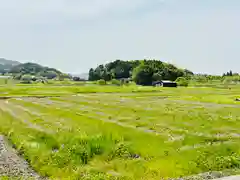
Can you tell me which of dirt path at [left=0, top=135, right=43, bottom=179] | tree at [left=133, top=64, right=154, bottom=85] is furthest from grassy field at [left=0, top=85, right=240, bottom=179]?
tree at [left=133, top=64, right=154, bottom=85]

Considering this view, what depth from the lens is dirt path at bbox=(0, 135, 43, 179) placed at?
19.2 metres

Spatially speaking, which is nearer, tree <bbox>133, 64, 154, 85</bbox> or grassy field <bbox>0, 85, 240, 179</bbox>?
grassy field <bbox>0, 85, 240, 179</bbox>

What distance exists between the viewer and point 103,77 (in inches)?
7441

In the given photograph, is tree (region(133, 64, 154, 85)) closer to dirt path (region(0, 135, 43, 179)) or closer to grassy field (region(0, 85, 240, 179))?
grassy field (region(0, 85, 240, 179))

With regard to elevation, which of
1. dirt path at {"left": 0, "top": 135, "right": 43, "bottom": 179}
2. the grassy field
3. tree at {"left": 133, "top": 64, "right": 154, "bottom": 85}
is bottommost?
dirt path at {"left": 0, "top": 135, "right": 43, "bottom": 179}

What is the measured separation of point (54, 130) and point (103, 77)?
158419 millimetres

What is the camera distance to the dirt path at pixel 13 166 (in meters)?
19.2

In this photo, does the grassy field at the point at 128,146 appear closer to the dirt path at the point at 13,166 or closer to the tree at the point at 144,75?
the dirt path at the point at 13,166

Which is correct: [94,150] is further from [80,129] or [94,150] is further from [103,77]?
[103,77]

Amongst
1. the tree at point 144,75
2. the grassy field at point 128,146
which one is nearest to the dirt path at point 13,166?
the grassy field at point 128,146

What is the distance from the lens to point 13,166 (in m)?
21.2

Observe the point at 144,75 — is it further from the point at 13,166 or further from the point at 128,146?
the point at 13,166

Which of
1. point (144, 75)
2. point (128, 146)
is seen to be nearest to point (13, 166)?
point (128, 146)

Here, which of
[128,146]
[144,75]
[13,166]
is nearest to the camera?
[13,166]
